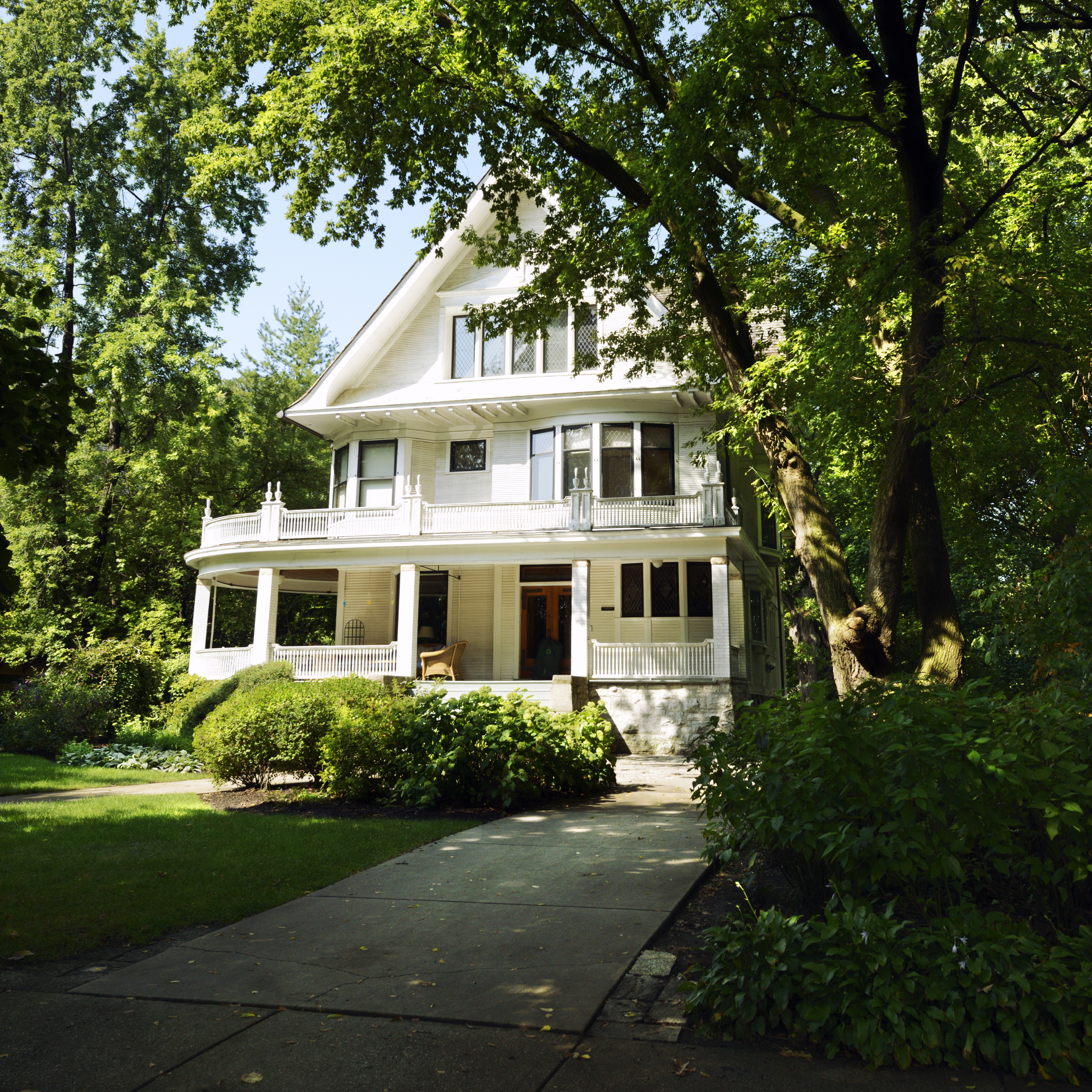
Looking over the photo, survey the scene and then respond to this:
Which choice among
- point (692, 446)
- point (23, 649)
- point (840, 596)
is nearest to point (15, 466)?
point (840, 596)

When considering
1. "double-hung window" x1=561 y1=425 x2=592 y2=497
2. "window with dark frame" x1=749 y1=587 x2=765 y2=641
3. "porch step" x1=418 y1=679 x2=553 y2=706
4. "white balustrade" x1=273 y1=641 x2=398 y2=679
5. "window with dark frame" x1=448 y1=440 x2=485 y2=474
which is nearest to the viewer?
"porch step" x1=418 y1=679 x2=553 y2=706

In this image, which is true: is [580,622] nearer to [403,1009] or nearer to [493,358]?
[493,358]

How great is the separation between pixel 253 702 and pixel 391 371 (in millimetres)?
13916

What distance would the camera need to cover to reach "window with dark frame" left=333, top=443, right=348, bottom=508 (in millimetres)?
23969

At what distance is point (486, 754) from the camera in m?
10.4

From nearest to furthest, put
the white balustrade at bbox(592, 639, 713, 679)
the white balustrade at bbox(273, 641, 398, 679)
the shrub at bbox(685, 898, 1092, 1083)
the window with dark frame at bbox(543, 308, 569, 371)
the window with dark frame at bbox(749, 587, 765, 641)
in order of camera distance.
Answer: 1. the shrub at bbox(685, 898, 1092, 1083)
2. the white balustrade at bbox(592, 639, 713, 679)
3. the white balustrade at bbox(273, 641, 398, 679)
4. the window with dark frame at bbox(543, 308, 569, 371)
5. the window with dark frame at bbox(749, 587, 765, 641)

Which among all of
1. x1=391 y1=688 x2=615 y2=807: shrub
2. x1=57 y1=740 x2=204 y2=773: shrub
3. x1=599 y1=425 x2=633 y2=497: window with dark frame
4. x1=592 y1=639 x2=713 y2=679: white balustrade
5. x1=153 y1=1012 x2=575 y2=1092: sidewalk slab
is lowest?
x1=153 y1=1012 x2=575 y2=1092: sidewalk slab

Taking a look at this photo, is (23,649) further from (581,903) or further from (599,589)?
(581,903)

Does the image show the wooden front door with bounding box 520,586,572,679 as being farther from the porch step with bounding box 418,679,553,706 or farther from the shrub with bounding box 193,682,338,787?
the shrub with bounding box 193,682,338,787

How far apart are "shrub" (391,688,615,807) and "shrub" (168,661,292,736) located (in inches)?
346

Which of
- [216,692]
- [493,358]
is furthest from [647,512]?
[216,692]

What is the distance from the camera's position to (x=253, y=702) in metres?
11.8

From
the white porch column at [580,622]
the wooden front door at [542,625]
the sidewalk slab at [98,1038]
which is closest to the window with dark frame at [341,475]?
the wooden front door at [542,625]

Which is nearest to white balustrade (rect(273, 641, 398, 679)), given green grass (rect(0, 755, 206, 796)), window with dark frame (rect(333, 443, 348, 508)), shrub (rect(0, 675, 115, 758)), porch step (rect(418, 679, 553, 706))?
porch step (rect(418, 679, 553, 706))
